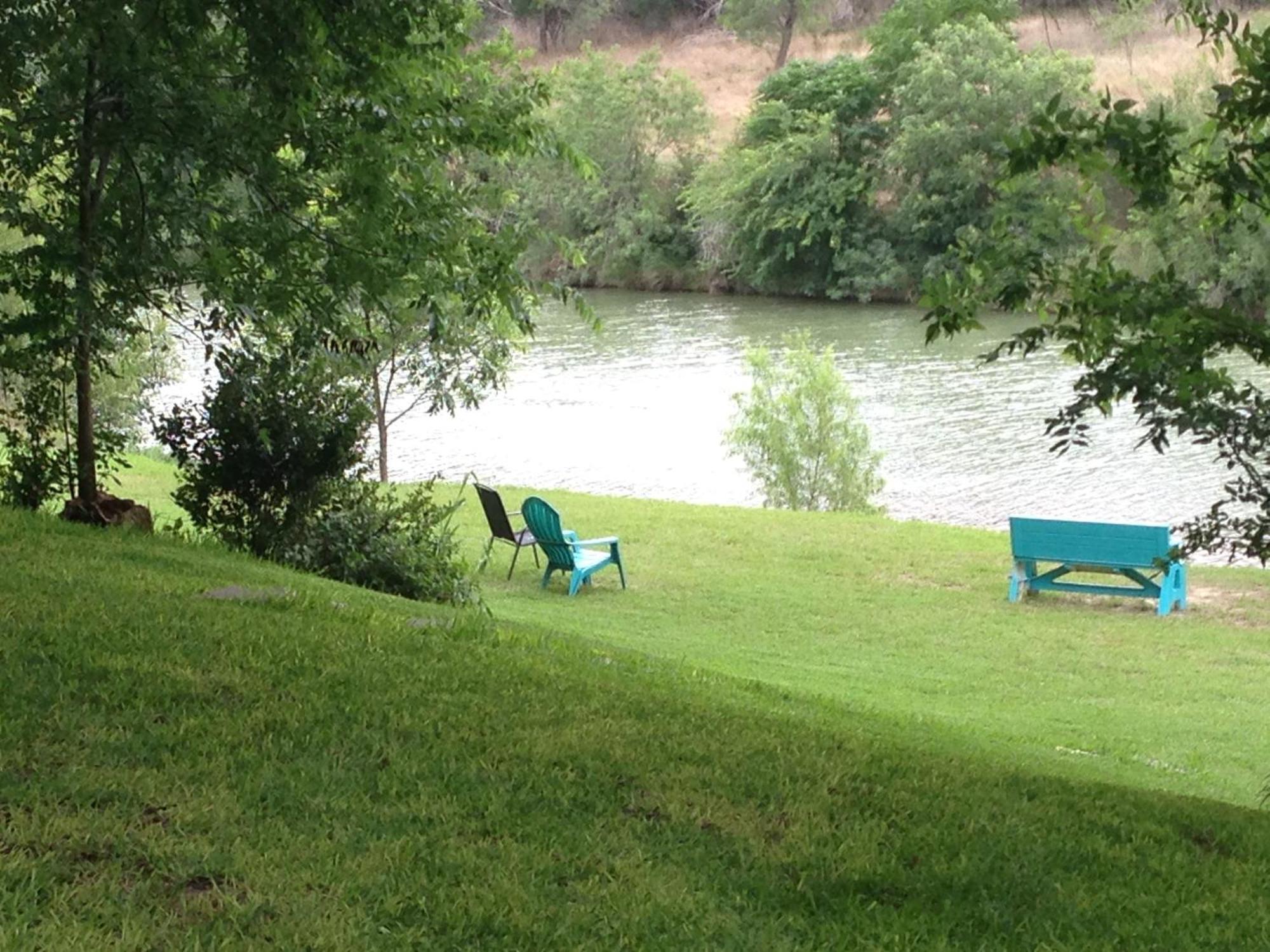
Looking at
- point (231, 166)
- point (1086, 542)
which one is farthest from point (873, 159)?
point (231, 166)

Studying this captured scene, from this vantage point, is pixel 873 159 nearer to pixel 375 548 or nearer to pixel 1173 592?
pixel 1173 592

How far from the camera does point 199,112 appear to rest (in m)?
6.76

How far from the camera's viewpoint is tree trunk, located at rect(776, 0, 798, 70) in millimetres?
67562

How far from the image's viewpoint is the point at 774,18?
2660 inches

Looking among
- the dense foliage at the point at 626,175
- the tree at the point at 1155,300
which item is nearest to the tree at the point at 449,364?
the tree at the point at 1155,300

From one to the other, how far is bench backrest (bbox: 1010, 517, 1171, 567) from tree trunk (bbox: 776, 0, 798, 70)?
56620 millimetres

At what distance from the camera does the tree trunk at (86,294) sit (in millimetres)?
7402

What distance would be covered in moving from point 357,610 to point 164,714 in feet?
6.90

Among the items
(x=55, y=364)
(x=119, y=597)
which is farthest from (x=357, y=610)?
(x=55, y=364)

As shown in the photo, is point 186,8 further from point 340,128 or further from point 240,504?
point 240,504

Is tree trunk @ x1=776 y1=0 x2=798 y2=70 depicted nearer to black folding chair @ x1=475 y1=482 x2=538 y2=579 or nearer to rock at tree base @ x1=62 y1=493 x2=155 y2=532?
black folding chair @ x1=475 y1=482 x2=538 y2=579

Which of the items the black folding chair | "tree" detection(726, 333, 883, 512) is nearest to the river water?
"tree" detection(726, 333, 883, 512)

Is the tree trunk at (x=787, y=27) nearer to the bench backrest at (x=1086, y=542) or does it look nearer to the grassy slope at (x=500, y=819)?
the bench backrest at (x=1086, y=542)

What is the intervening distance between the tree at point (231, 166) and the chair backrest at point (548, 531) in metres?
4.99
